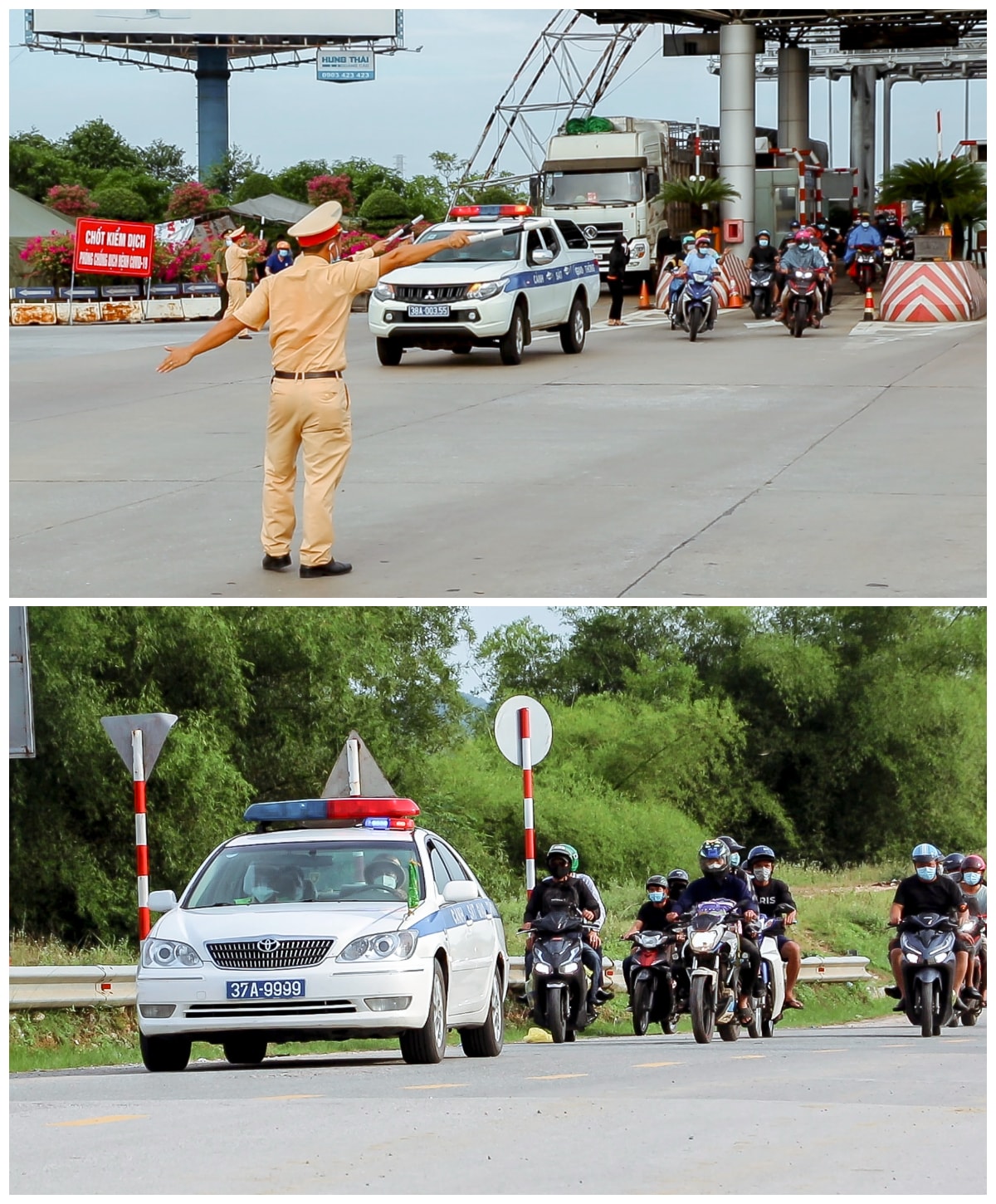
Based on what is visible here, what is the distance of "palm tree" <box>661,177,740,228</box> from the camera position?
4547 cm

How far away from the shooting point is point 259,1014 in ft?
32.3

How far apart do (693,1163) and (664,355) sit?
22.1 m

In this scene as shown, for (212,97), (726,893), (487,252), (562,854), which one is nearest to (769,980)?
(726,893)

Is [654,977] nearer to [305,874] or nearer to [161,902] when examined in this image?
[305,874]

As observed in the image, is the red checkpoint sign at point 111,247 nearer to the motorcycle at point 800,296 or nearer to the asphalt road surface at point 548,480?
the asphalt road surface at point 548,480

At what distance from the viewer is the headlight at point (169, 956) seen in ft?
32.7

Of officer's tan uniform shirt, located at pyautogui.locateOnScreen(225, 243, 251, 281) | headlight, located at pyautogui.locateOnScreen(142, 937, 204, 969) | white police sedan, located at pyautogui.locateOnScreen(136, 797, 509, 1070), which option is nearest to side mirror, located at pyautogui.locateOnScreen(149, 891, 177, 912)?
white police sedan, located at pyautogui.locateOnScreen(136, 797, 509, 1070)

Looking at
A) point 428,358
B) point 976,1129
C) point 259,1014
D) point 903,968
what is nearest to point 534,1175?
point 976,1129

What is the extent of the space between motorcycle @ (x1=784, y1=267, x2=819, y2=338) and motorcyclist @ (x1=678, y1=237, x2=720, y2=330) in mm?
1178

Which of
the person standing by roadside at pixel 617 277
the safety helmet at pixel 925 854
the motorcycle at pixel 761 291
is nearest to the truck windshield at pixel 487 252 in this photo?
the person standing by roadside at pixel 617 277

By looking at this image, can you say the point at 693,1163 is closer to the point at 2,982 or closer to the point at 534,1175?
the point at 534,1175

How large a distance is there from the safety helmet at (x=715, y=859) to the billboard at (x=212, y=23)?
8158cm

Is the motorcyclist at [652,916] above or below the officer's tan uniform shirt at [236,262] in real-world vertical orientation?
below

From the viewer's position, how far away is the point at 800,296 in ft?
102
